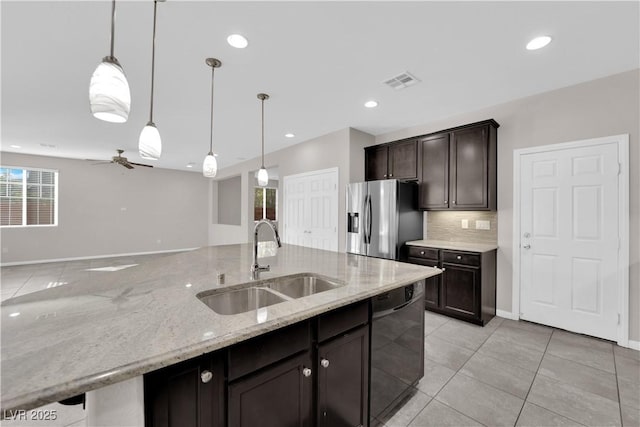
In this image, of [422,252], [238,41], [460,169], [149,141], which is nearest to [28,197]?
[149,141]

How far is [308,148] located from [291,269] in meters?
3.65

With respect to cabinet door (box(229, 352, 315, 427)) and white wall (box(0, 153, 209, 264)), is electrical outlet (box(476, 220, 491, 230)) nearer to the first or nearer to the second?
cabinet door (box(229, 352, 315, 427))

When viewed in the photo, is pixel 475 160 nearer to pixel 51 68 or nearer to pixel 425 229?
pixel 425 229

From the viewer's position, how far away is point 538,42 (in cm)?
220

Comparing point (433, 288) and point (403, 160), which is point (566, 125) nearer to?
point (403, 160)

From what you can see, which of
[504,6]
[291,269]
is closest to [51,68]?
[291,269]

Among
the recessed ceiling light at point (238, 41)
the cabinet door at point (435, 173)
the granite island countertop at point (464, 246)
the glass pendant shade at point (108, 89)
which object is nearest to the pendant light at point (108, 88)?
the glass pendant shade at point (108, 89)

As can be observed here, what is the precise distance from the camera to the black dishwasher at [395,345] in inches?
60.6

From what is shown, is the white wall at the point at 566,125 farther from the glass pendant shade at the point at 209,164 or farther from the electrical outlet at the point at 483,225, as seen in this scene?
the glass pendant shade at the point at 209,164

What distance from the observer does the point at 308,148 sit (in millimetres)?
5152

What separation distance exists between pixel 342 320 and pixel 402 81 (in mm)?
2657

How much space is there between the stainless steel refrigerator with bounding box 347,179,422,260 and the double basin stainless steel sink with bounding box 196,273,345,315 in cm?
210

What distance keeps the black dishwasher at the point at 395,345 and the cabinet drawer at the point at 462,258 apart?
1554 millimetres

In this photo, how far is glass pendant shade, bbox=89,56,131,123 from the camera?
3.56ft
